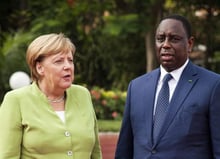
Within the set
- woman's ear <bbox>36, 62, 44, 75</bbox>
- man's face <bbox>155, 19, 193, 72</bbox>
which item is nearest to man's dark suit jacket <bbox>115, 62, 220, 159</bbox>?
man's face <bbox>155, 19, 193, 72</bbox>

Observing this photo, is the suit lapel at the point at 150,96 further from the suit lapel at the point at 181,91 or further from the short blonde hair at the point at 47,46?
the short blonde hair at the point at 47,46

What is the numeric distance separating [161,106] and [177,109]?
0.39ft

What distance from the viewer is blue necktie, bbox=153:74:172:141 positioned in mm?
4492

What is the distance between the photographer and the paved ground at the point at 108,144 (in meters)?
11.7

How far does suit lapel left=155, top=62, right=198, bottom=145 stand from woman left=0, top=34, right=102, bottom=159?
0.50m

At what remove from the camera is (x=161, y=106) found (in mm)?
4523

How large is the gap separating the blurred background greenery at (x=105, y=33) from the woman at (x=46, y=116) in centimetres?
990

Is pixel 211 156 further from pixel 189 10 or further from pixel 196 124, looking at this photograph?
pixel 189 10

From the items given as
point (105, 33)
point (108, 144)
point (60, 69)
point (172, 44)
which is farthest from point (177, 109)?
point (105, 33)

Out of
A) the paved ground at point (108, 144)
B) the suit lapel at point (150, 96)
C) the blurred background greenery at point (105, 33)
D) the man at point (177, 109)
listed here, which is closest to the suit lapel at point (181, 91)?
the man at point (177, 109)

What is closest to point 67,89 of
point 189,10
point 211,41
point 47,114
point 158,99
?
point 47,114

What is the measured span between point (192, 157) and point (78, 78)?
13.4m

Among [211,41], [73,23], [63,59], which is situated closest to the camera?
[63,59]

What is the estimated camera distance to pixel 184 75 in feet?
15.0
